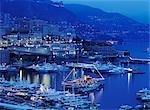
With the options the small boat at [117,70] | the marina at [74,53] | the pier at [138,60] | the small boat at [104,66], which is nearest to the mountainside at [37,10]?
the marina at [74,53]

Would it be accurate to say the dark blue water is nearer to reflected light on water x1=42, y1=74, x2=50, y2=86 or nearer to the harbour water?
the harbour water

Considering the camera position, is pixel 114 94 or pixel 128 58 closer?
pixel 114 94

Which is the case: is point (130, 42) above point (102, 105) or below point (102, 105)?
above

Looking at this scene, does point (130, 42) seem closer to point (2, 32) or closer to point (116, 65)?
point (116, 65)

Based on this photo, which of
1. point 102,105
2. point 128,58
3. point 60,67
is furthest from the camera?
point 128,58

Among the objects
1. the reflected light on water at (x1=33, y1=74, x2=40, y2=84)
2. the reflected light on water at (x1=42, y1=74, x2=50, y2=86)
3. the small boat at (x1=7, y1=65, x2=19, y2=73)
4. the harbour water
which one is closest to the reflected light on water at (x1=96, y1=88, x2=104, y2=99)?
the harbour water

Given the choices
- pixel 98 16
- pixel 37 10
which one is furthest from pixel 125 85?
pixel 37 10

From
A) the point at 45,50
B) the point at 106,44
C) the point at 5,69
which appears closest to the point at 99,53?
the point at 106,44

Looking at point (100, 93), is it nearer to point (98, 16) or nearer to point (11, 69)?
point (98, 16)
